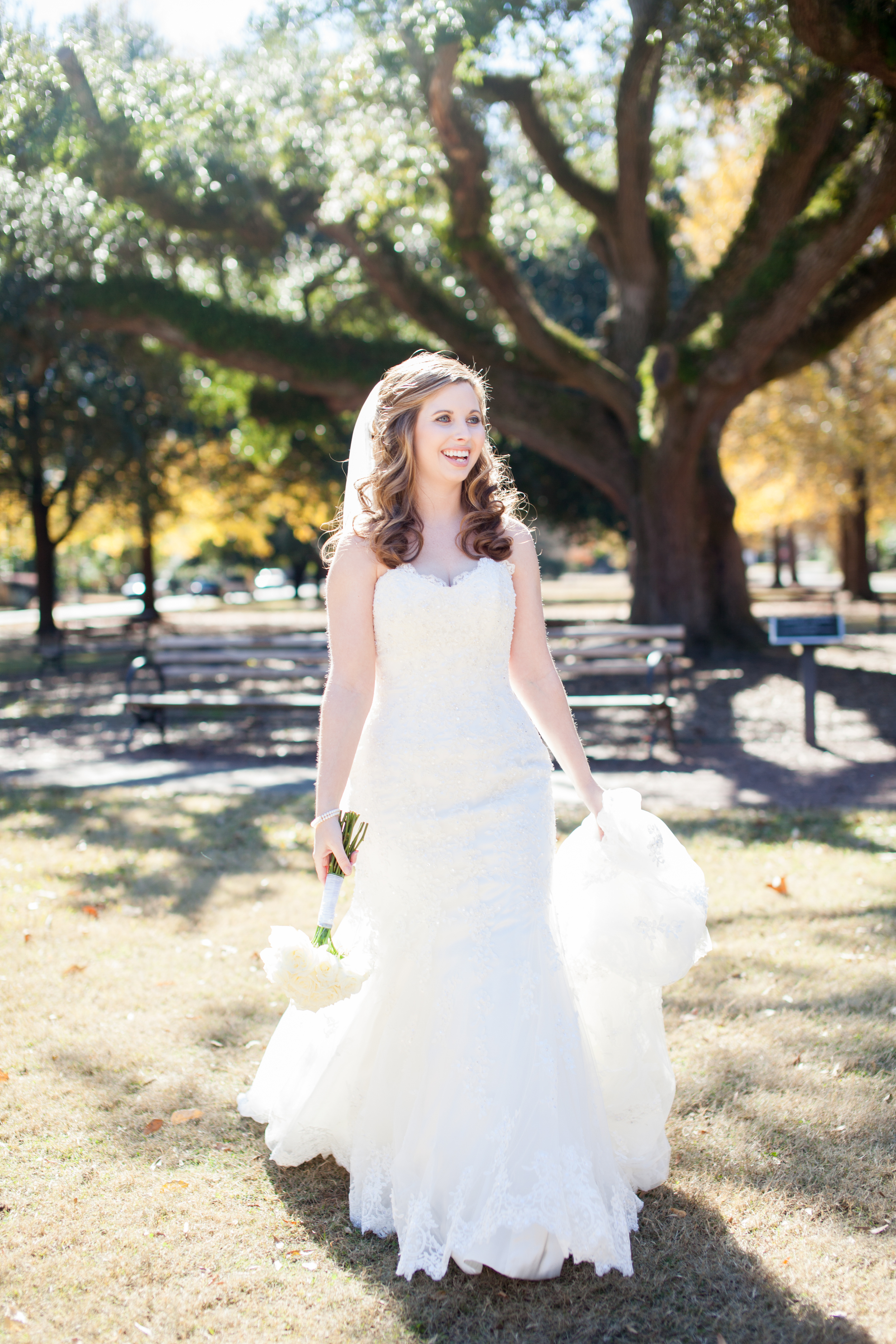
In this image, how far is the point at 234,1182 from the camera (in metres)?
3.04

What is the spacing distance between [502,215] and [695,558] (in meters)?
7.17

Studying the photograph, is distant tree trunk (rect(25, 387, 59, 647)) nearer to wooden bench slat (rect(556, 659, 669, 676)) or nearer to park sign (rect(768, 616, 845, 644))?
wooden bench slat (rect(556, 659, 669, 676))

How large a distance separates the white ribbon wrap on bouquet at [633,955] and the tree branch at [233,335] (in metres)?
12.1

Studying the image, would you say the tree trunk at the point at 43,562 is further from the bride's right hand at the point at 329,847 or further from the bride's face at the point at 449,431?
the bride's right hand at the point at 329,847

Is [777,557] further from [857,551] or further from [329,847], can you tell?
[329,847]

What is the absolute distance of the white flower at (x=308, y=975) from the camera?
2.60 meters

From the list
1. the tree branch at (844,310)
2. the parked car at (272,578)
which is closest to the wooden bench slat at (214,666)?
the tree branch at (844,310)

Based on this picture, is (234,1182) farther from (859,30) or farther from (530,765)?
(859,30)

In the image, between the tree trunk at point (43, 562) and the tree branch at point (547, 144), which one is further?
the tree trunk at point (43, 562)

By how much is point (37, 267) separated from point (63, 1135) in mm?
10821

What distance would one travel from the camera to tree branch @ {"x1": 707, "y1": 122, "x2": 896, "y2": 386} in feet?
33.7

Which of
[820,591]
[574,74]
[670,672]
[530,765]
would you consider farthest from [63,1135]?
[820,591]

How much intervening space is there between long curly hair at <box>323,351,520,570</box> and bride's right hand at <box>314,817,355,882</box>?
75cm

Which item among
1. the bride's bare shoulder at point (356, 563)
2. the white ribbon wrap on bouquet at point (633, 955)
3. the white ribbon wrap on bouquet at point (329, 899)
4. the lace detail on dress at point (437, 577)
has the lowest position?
the white ribbon wrap on bouquet at point (633, 955)
